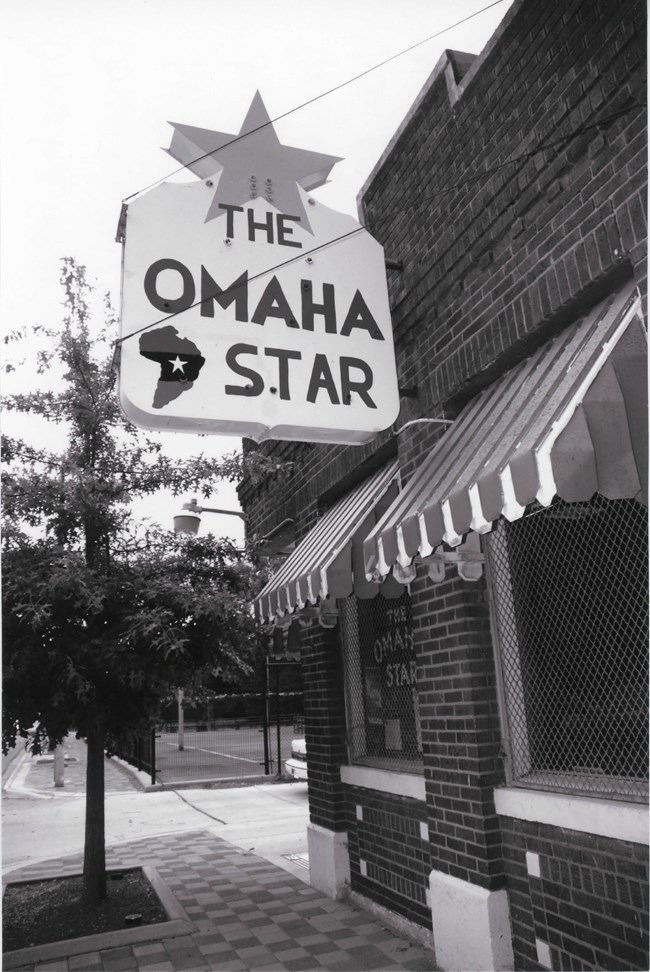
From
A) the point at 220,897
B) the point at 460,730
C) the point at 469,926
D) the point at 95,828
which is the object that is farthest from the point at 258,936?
the point at 460,730

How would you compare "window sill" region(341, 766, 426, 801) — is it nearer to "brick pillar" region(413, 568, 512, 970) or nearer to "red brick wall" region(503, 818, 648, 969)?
"brick pillar" region(413, 568, 512, 970)

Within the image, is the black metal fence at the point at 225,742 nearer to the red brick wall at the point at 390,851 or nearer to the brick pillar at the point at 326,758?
the brick pillar at the point at 326,758

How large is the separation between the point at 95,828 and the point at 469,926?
3.54m

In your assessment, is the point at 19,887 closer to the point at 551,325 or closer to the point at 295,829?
the point at 295,829

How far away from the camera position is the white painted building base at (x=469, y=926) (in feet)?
13.6

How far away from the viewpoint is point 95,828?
6461 mm

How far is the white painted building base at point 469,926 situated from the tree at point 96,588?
7.87 feet

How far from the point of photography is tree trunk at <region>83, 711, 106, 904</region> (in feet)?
20.7

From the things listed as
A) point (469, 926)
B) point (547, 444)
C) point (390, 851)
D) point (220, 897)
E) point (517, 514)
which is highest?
point (547, 444)

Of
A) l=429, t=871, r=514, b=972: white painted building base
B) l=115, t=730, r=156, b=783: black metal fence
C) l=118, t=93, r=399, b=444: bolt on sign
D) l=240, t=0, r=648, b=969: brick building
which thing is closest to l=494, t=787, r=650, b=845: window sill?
l=240, t=0, r=648, b=969: brick building

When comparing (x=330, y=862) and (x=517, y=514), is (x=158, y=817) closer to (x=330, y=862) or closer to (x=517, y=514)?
(x=330, y=862)

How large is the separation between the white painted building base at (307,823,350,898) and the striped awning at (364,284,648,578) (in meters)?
3.55

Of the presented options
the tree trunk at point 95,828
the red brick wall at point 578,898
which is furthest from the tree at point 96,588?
the red brick wall at point 578,898

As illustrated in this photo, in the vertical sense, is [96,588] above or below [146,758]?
above
